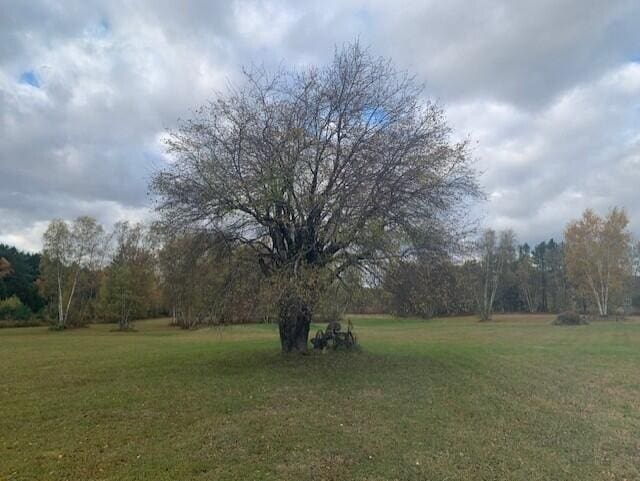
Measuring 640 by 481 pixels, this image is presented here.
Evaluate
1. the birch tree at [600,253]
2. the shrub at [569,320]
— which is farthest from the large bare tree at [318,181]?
the birch tree at [600,253]

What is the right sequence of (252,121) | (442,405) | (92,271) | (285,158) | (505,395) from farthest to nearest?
(92,271) → (252,121) → (285,158) → (505,395) → (442,405)

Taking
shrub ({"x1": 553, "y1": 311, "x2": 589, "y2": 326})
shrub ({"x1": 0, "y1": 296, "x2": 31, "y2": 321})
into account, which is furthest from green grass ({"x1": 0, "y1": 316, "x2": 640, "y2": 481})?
shrub ({"x1": 0, "y1": 296, "x2": 31, "y2": 321})

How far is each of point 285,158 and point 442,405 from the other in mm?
7739

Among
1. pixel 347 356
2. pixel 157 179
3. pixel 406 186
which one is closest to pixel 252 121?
pixel 157 179

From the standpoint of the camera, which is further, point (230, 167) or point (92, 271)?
point (92, 271)

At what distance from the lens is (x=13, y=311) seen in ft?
169

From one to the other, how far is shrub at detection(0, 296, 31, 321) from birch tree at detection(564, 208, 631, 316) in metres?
67.0

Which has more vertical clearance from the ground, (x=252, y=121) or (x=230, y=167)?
(x=252, y=121)

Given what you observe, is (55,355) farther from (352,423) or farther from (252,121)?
(352,423)

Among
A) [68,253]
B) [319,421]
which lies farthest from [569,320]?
[68,253]

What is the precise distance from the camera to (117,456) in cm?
676

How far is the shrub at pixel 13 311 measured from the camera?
5059cm

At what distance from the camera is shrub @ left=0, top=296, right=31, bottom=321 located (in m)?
50.6

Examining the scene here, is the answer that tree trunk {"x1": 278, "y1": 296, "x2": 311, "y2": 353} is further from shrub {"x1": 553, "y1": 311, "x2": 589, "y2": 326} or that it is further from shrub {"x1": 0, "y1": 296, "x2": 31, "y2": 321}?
shrub {"x1": 0, "y1": 296, "x2": 31, "y2": 321}
